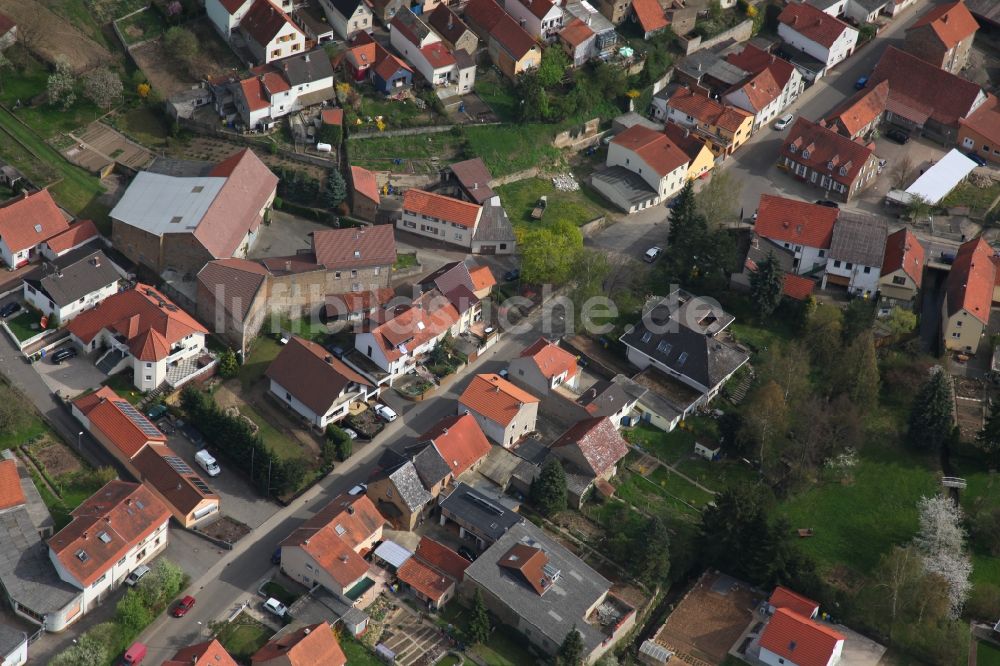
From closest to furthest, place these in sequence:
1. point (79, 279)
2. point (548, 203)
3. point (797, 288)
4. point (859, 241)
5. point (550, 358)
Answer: point (79, 279), point (550, 358), point (797, 288), point (859, 241), point (548, 203)

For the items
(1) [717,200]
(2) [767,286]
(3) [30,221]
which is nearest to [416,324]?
(2) [767,286]

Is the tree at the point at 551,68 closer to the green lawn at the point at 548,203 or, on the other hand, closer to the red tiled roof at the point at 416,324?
the green lawn at the point at 548,203

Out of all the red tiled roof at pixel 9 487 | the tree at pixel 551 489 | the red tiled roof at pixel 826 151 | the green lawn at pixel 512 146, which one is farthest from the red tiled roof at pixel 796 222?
the red tiled roof at pixel 9 487

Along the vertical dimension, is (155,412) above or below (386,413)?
below

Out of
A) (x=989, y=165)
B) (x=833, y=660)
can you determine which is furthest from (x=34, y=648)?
(x=989, y=165)

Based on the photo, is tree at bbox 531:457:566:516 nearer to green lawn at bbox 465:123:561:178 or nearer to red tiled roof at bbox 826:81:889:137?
green lawn at bbox 465:123:561:178

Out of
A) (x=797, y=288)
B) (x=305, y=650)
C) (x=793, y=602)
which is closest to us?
(x=305, y=650)

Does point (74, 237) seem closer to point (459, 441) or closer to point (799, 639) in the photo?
point (459, 441)
